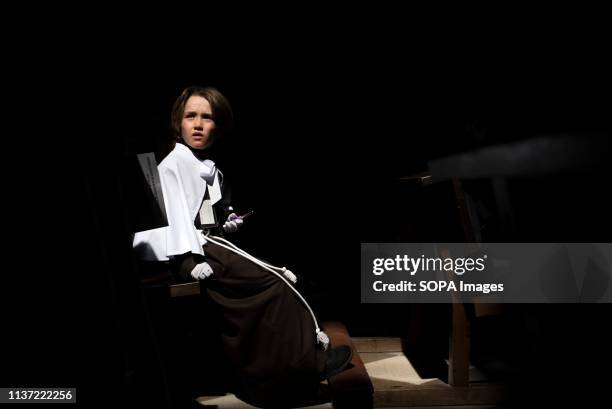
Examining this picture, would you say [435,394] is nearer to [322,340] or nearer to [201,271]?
[322,340]

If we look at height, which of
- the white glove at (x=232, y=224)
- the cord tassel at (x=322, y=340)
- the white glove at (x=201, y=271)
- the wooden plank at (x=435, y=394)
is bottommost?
the wooden plank at (x=435, y=394)

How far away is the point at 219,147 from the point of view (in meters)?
3.29

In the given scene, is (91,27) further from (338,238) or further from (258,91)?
(338,238)

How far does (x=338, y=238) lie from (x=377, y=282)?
378 millimetres

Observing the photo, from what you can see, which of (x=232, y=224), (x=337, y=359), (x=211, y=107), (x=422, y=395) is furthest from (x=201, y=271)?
(x=422, y=395)

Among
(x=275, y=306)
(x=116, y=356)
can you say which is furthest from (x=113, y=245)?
(x=275, y=306)

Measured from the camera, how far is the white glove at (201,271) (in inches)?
84.1

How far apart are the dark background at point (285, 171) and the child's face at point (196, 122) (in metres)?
0.29

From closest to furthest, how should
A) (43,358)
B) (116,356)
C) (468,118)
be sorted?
(43,358) → (116,356) → (468,118)

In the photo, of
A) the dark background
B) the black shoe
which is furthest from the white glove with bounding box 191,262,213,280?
the black shoe

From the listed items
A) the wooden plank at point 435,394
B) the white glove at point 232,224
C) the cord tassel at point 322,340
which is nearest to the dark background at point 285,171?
the wooden plank at point 435,394

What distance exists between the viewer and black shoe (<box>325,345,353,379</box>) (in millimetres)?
2254

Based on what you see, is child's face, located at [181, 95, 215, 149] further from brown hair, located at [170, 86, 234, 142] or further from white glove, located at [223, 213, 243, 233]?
white glove, located at [223, 213, 243, 233]

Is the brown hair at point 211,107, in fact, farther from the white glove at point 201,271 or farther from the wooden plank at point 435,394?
the wooden plank at point 435,394
